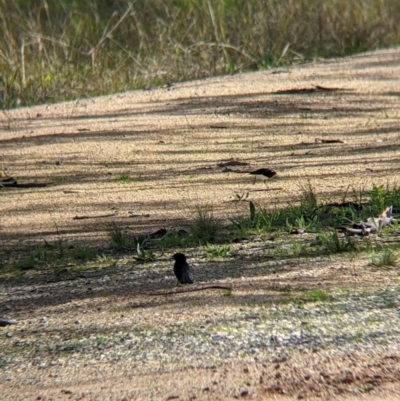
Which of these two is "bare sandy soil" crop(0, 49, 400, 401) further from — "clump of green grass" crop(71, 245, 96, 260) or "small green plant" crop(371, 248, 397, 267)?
"clump of green grass" crop(71, 245, 96, 260)

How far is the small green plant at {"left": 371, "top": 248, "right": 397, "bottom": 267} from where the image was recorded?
3.75 meters

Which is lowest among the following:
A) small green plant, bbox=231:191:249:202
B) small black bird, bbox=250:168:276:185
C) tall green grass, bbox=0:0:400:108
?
small green plant, bbox=231:191:249:202

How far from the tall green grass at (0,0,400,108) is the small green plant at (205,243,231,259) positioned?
5728 millimetres

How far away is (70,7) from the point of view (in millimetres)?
13391

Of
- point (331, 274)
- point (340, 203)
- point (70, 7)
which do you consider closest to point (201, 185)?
point (340, 203)

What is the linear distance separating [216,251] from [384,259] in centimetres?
76

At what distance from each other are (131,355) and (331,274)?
934mm

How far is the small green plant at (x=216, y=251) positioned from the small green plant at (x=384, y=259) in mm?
645

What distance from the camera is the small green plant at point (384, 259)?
375cm

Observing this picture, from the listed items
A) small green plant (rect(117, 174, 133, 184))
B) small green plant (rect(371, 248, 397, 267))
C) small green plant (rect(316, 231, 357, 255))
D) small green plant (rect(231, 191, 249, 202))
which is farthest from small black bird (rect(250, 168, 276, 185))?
small green plant (rect(371, 248, 397, 267))

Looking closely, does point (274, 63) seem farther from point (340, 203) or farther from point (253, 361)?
point (253, 361)

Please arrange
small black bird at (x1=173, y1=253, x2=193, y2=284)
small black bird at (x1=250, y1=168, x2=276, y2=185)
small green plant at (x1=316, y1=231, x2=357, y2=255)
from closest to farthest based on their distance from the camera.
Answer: small black bird at (x1=173, y1=253, x2=193, y2=284) → small green plant at (x1=316, y1=231, x2=357, y2=255) → small black bird at (x1=250, y1=168, x2=276, y2=185)

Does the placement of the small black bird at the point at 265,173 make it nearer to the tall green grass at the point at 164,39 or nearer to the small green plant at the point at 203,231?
the small green plant at the point at 203,231

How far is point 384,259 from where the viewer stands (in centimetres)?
375
